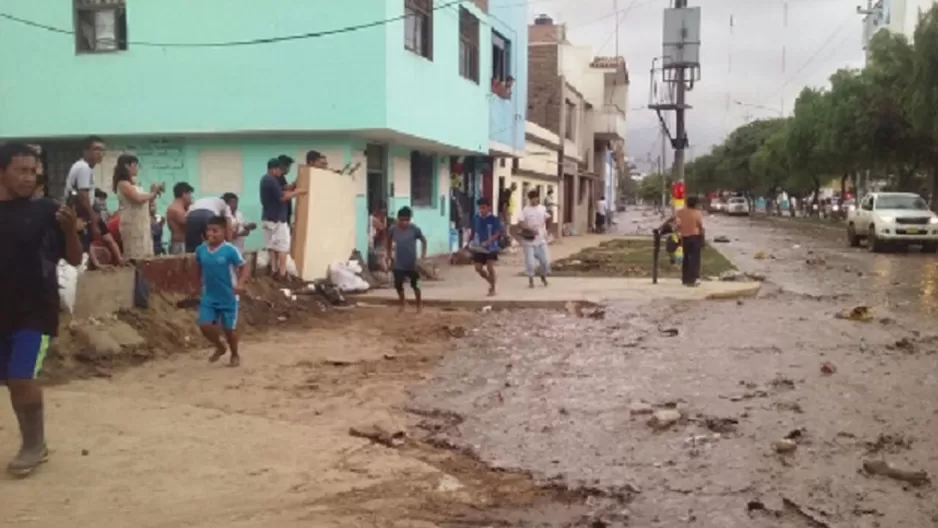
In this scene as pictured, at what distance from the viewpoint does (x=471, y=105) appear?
22531 mm

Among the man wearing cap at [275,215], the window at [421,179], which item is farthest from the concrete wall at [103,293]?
the window at [421,179]

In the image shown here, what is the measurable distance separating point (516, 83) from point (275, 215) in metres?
15.9

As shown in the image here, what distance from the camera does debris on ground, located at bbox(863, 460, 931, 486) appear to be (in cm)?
545

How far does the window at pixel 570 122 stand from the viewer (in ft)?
132

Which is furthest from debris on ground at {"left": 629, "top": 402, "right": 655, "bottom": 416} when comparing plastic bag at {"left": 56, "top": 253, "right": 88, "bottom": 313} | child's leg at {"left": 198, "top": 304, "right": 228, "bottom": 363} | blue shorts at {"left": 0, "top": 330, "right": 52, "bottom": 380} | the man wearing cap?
the man wearing cap

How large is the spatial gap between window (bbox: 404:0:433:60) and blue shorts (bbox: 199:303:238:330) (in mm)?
10196

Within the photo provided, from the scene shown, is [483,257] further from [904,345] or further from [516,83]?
[516,83]

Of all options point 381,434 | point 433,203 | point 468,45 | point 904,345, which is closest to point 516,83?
point 468,45

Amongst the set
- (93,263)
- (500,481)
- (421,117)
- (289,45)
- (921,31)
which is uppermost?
(921,31)

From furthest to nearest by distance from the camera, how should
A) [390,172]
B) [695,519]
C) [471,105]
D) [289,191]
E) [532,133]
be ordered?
[532,133] < [471,105] < [390,172] < [289,191] < [695,519]

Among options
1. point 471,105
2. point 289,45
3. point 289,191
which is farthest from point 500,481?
point 471,105

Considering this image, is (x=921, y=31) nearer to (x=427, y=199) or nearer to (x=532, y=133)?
(x=532, y=133)

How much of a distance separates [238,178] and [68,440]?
12.4 metres

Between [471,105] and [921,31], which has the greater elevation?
[921,31]
